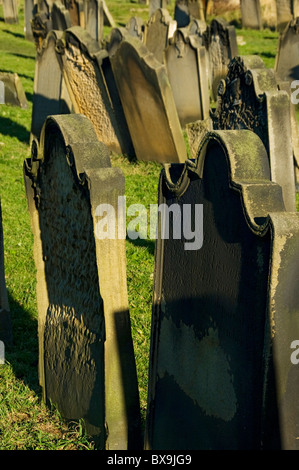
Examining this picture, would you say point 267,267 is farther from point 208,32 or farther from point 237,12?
point 237,12

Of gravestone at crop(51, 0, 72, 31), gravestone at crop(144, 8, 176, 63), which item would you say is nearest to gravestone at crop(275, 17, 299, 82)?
gravestone at crop(144, 8, 176, 63)

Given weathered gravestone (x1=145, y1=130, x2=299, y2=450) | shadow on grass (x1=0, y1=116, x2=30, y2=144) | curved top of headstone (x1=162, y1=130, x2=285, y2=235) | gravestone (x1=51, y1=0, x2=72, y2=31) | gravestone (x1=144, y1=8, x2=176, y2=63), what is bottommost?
weathered gravestone (x1=145, y1=130, x2=299, y2=450)

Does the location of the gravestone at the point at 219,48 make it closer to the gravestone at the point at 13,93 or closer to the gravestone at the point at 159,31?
the gravestone at the point at 159,31

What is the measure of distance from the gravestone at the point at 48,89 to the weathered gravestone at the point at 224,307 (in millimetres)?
7003

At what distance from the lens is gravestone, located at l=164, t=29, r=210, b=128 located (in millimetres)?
10906

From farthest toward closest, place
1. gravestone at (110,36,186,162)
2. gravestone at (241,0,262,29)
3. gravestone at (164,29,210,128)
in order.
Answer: gravestone at (241,0,262,29) < gravestone at (164,29,210,128) < gravestone at (110,36,186,162)

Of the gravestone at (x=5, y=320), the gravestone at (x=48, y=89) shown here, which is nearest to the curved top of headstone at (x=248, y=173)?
the gravestone at (x=5, y=320)

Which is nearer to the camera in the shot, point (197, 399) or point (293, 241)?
point (293, 241)

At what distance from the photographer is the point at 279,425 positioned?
98.7 inches

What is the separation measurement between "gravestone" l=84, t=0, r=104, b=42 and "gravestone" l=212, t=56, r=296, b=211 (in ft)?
46.9

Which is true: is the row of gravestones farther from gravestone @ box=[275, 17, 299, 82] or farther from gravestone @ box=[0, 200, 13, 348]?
gravestone @ box=[0, 200, 13, 348]

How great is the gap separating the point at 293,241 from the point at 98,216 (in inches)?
46.0

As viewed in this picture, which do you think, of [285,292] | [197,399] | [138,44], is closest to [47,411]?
[197,399]

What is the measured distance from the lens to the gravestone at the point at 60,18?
14961mm
